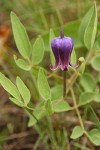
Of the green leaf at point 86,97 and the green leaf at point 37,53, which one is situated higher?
the green leaf at point 37,53

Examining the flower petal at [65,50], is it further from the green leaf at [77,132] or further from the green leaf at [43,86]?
the green leaf at [77,132]

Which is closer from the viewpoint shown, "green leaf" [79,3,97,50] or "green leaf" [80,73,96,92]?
"green leaf" [79,3,97,50]

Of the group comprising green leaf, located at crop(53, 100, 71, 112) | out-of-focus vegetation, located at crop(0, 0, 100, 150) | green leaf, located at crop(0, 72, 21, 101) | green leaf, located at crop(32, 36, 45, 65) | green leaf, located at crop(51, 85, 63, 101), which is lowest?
out-of-focus vegetation, located at crop(0, 0, 100, 150)

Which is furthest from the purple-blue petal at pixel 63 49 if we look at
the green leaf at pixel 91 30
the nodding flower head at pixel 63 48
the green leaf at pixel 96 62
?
the green leaf at pixel 96 62

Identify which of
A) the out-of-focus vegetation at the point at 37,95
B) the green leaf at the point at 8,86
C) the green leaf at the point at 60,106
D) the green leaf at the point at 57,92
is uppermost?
the green leaf at the point at 8,86

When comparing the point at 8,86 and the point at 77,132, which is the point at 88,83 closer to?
the point at 77,132

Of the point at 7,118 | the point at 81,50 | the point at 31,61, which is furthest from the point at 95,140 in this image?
the point at 7,118

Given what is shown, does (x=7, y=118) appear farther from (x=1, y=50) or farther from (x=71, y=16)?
(x=71, y=16)

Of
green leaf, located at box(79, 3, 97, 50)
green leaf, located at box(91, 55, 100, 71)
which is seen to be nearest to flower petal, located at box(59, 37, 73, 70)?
green leaf, located at box(79, 3, 97, 50)

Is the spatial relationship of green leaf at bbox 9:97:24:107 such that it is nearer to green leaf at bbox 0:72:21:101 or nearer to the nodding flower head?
green leaf at bbox 0:72:21:101
